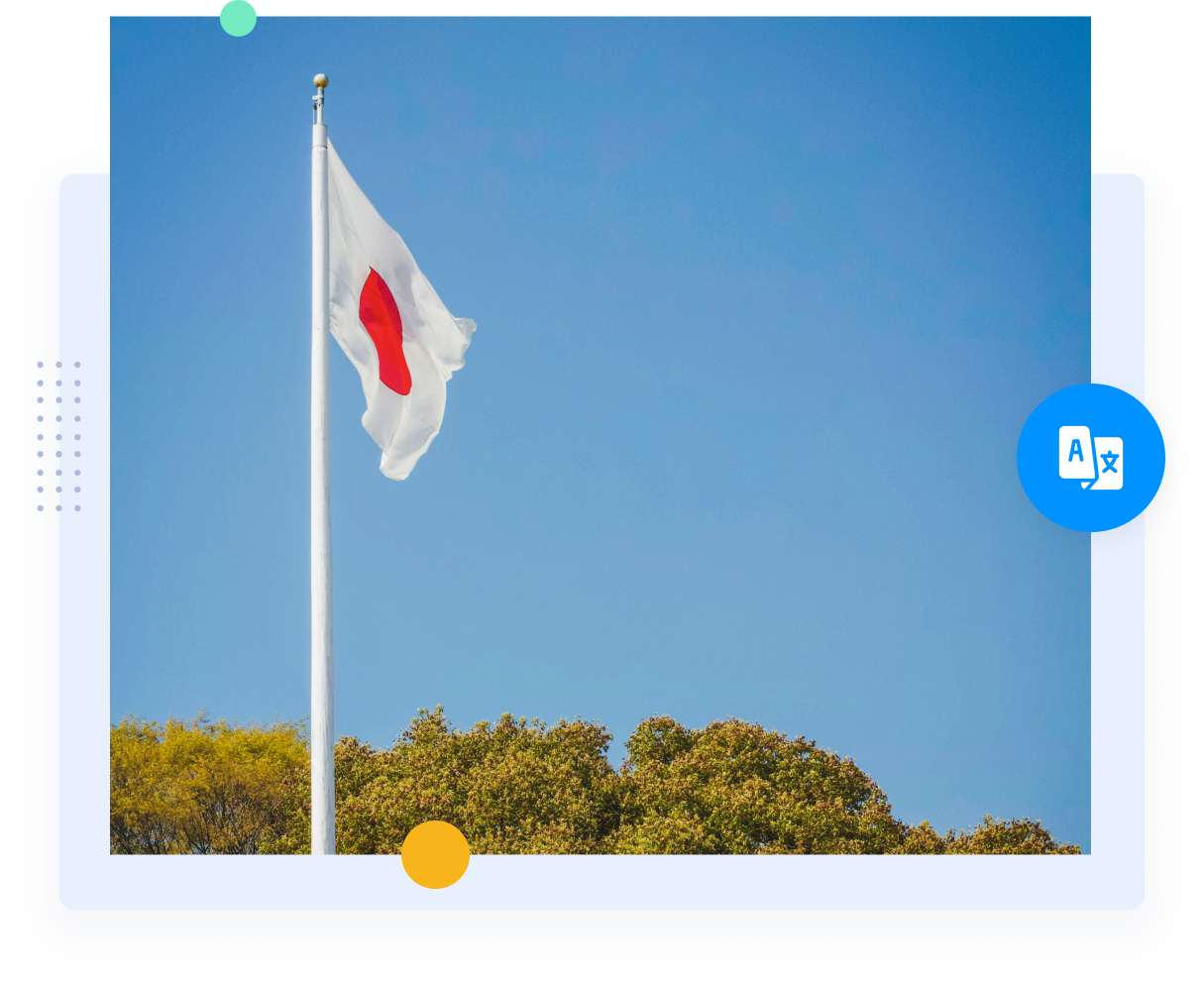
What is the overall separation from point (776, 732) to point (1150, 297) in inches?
234

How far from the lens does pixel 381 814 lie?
9.80 meters

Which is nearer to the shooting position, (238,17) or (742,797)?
(238,17)

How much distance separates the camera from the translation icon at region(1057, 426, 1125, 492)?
223 inches

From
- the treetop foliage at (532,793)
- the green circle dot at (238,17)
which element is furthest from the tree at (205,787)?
the green circle dot at (238,17)

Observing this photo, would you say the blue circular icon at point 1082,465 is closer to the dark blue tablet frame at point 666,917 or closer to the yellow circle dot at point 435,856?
the dark blue tablet frame at point 666,917

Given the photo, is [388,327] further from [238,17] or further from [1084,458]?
[1084,458]

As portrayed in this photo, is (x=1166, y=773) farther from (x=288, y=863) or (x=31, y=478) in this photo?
(x=31, y=478)

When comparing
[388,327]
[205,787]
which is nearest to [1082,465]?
[388,327]

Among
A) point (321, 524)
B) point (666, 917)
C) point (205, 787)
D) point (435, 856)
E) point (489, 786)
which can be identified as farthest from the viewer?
point (489, 786)

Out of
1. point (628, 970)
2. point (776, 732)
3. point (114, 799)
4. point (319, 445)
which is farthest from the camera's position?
point (776, 732)

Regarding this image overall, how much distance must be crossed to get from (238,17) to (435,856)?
454cm

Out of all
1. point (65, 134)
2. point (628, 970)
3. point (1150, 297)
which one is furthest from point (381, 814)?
point (1150, 297)

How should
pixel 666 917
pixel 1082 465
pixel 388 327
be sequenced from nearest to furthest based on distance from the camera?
pixel 1082 465
pixel 666 917
pixel 388 327

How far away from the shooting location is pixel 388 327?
7.28m
